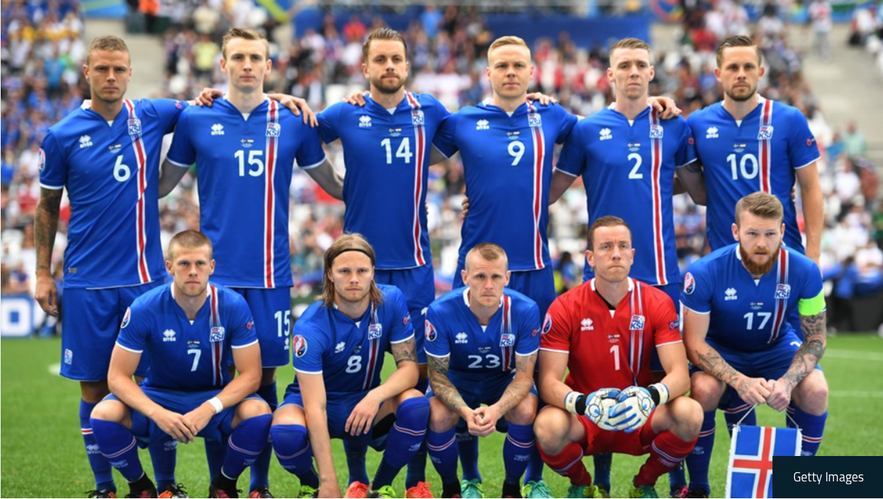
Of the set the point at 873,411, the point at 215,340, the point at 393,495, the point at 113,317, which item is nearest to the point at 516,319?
the point at 393,495

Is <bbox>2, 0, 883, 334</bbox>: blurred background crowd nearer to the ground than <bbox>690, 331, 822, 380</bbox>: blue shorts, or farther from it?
farther from it

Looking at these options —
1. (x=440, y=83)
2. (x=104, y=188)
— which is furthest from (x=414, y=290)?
(x=440, y=83)

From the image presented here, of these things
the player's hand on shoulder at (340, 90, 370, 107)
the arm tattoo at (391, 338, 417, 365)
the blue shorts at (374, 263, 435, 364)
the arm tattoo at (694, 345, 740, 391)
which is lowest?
the arm tattoo at (694, 345, 740, 391)

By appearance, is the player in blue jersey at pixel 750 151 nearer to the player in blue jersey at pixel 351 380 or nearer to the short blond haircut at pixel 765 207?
the short blond haircut at pixel 765 207

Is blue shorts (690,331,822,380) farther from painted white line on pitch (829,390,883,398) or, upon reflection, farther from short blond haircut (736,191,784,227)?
painted white line on pitch (829,390,883,398)

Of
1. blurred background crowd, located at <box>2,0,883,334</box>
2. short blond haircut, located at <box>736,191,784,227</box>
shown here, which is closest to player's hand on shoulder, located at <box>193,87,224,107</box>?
short blond haircut, located at <box>736,191,784,227</box>

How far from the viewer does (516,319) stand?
611 cm

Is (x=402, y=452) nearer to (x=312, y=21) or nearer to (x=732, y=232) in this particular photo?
Result: (x=732, y=232)

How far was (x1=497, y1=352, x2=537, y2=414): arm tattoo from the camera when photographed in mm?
5930

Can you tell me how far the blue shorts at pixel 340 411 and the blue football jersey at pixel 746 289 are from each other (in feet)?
6.51

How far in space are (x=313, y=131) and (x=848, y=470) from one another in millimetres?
3688

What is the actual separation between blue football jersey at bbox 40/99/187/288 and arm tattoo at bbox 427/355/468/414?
1894mm

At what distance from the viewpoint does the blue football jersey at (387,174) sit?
21.6 feet

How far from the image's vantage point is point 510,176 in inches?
259
